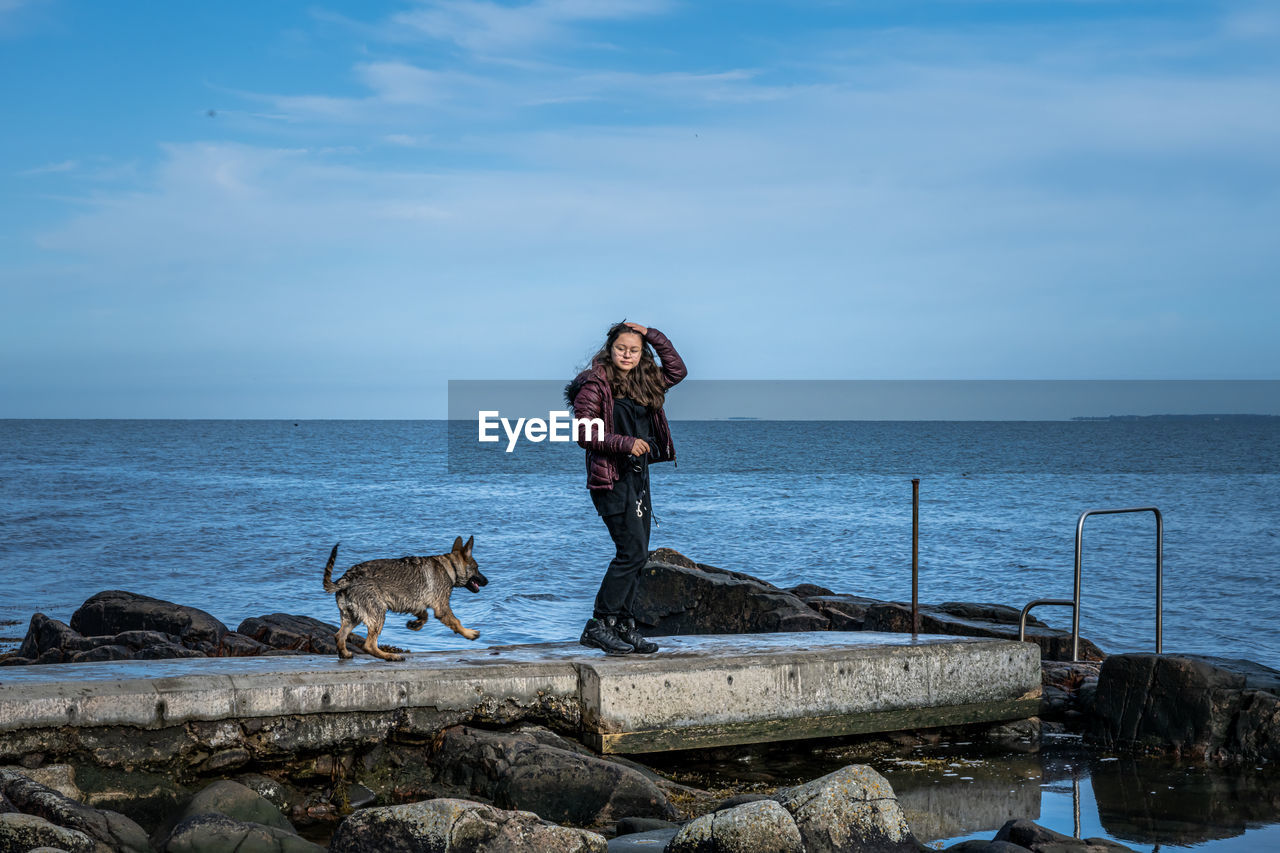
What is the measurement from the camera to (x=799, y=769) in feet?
22.7

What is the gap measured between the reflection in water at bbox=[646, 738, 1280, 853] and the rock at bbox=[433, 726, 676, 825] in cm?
100

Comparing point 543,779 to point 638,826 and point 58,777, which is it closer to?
point 638,826

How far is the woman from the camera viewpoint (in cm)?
644

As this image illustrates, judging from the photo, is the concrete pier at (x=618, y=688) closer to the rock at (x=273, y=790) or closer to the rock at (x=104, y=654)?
the rock at (x=273, y=790)

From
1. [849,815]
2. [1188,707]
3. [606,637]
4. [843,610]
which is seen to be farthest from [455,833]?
[843,610]

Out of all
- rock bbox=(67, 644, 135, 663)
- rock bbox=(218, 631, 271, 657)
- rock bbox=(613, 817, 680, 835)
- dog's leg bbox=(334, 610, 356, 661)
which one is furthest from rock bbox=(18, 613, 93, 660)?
rock bbox=(613, 817, 680, 835)

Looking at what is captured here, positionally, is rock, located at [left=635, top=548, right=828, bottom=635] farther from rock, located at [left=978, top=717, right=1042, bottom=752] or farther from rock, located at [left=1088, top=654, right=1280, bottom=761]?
rock, located at [left=1088, top=654, right=1280, bottom=761]

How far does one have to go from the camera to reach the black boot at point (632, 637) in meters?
6.76

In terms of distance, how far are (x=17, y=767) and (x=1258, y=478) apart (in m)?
62.6

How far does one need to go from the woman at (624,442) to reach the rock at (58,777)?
2.81m

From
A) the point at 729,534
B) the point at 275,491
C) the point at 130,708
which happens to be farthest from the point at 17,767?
the point at 275,491

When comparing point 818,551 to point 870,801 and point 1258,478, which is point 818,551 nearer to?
point 870,801

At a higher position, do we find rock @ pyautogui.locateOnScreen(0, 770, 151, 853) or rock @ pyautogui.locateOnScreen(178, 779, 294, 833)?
rock @ pyautogui.locateOnScreen(0, 770, 151, 853)

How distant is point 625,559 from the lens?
6.65 metres
